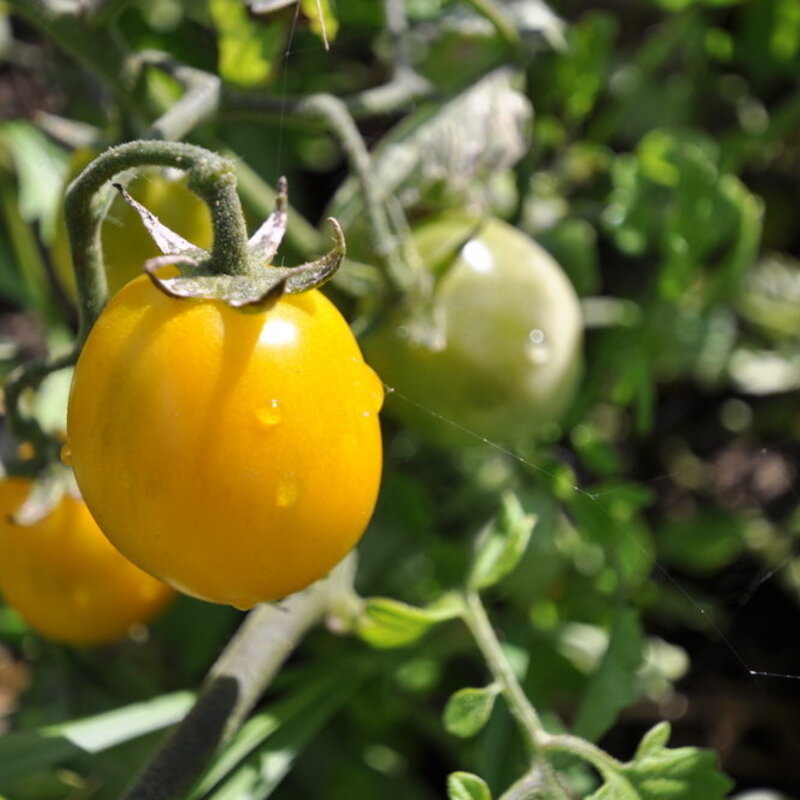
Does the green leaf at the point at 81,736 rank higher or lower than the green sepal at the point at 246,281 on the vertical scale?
lower

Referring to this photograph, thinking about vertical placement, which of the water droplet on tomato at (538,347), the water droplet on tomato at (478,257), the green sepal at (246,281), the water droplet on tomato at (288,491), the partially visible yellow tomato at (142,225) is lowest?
the water droplet on tomato at (538,347)

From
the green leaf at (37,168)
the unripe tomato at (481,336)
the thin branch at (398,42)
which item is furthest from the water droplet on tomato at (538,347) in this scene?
the green leaf at (37,168)

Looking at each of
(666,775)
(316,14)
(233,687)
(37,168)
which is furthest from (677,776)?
(37,168)

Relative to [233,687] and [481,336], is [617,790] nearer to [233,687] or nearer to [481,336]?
[233,687]

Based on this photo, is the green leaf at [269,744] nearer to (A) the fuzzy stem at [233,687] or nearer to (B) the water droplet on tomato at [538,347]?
(A) the fuzzy stem at [233,687]

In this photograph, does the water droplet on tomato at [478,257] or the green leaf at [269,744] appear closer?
the green leaf at [269,744]
